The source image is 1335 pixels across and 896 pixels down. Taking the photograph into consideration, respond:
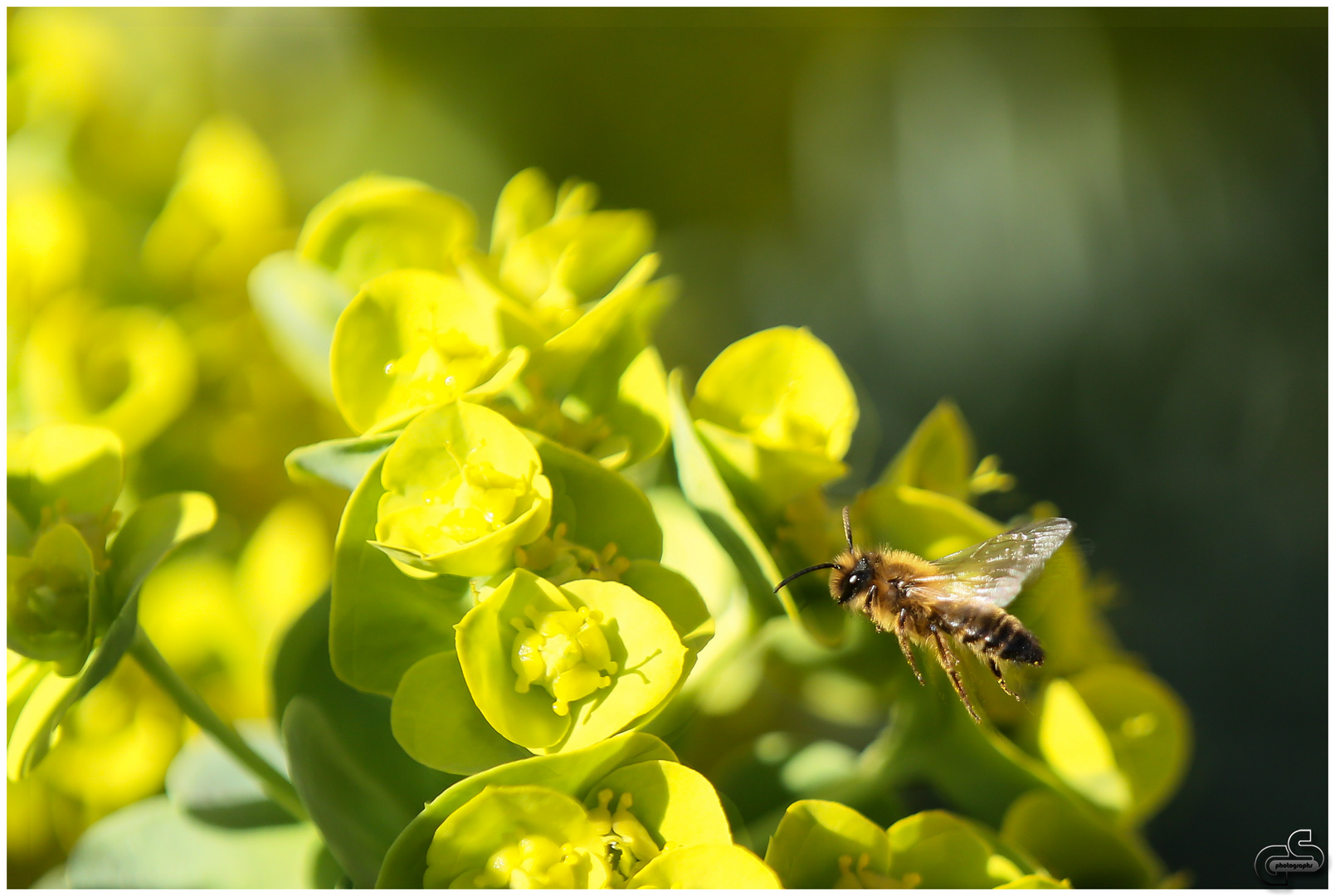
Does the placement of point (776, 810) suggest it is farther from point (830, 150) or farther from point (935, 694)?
point (830, 150)

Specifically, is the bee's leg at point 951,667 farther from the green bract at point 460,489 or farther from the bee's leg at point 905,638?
the green bract at point 460,489

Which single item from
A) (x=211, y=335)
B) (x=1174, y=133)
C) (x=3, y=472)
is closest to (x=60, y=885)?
(x=3, y=472)

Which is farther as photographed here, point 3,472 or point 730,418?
point 730,418

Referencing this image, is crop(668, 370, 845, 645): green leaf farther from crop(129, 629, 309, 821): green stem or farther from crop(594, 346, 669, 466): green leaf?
crop(129, 629, 309, 821): green stem

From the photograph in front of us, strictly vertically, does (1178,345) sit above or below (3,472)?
below

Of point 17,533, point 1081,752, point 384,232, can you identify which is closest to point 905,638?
point 1081,752

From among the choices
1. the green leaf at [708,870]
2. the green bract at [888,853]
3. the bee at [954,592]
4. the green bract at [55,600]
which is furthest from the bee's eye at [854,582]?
the green bract at [55,600]
